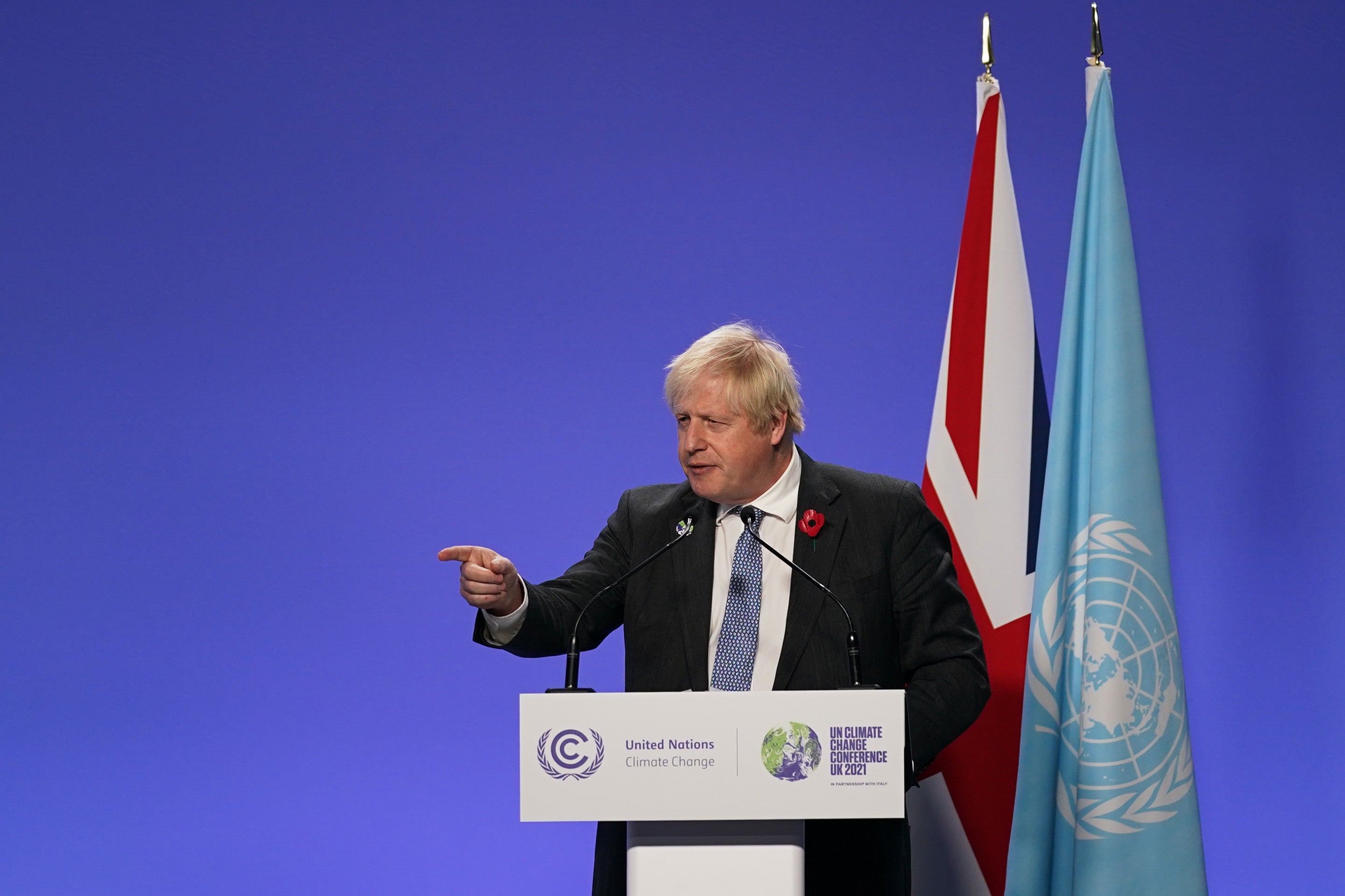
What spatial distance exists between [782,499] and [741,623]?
8.9 inches

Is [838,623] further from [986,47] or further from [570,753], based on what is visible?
[986,47]

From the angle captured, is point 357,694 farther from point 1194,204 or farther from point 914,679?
point 1194,204

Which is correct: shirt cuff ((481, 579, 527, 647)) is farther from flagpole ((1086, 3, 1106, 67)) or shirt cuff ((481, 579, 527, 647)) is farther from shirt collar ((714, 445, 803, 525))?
flagpole ((1086, 3, 1106, 67))

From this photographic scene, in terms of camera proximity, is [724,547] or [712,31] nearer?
[724,547]

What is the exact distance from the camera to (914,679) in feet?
5.73

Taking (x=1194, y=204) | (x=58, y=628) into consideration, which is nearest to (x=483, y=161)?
(x=58, y=628)

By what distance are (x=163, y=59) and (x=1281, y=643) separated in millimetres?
3004

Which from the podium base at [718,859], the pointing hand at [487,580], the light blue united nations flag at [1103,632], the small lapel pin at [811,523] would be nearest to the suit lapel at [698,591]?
the small lapel pin at [811,523]

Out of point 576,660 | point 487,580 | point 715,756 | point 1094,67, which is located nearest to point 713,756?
point 715,756

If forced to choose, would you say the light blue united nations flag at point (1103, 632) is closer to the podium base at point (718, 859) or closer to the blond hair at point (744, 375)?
the blond hair at point (744, 375)

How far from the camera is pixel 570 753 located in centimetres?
130

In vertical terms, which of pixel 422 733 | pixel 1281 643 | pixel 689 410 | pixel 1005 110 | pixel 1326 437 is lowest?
pixel 422 733

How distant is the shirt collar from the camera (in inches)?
73.4

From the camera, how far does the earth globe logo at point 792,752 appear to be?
1270 millimetres
